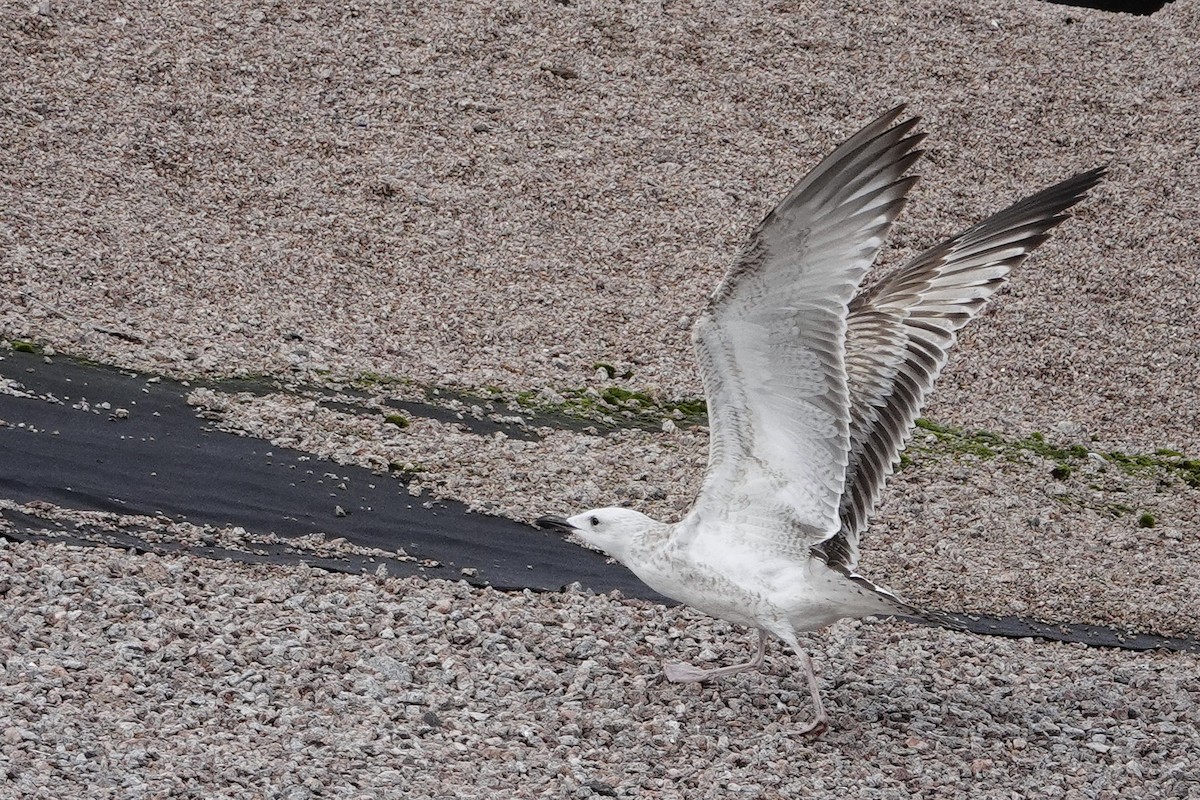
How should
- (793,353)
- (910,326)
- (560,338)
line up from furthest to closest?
1. (560,338)
2. (910,326)
3. (793,353)

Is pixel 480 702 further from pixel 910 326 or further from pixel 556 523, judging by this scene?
pixel 910 326

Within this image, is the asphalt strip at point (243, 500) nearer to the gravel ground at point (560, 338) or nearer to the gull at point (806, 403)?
the gravel ground at point (560, 338)

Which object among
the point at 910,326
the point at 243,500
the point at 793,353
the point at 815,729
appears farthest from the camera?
the point at 243,500

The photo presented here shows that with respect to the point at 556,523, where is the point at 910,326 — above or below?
above

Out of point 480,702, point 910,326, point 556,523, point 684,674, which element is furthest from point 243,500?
point 910,326

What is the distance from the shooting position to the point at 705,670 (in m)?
5.21

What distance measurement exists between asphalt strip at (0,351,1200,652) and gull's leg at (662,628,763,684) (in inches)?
36.3

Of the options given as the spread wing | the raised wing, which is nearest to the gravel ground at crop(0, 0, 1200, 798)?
the spread wing

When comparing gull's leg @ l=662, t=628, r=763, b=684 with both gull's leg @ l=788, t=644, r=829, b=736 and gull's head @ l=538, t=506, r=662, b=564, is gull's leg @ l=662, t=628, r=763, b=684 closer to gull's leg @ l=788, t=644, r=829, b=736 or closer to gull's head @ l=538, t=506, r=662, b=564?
gull's leg @ l=788, t=644, r=829, b=736

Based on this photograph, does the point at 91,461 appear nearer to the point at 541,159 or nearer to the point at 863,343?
the point at 863,343

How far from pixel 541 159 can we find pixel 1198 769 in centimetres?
829

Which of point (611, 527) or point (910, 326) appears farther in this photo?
point (910, 326)

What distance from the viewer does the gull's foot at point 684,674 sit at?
16.8 ft

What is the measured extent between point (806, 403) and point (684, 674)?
3.79ft
